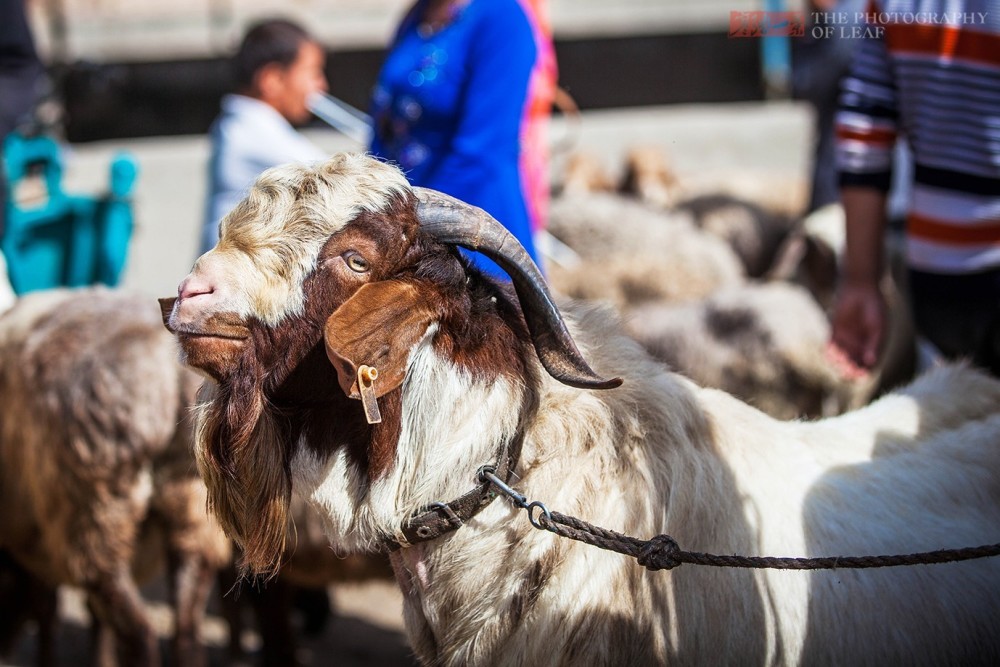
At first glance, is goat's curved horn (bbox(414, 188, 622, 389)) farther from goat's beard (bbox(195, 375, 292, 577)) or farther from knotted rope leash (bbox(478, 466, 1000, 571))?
goat's beard (bbox(195, 375, 292, 577))

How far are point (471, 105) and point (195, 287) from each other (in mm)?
1702

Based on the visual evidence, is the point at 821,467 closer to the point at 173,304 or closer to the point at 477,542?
the point at 477,542

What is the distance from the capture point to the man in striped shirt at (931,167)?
2.73 metres

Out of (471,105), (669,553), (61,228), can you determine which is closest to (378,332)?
(669,553)

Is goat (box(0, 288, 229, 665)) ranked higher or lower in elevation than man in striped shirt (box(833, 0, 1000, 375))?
lower

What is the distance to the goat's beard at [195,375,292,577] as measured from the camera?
2068 millimetres

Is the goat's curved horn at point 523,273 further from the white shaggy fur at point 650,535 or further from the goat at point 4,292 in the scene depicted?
the goat at point 4,292

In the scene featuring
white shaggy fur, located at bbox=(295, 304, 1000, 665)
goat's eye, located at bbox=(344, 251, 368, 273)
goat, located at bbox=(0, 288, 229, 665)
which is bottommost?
goat, located at bbox=(0, 288, 229, 665)

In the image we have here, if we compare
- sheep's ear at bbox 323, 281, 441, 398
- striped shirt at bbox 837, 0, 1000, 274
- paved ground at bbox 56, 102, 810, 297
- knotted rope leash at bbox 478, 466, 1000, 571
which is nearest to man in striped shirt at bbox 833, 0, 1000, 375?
striped shirt at bbox 837, 0, 1000, 274

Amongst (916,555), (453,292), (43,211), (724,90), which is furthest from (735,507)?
(724,90)

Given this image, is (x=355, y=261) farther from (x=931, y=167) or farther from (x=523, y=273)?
(x=931, y=167)

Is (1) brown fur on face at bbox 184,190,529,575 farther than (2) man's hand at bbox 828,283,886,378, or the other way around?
(2) man's hand at bbox 828,283,886,378

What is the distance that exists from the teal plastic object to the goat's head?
2.82m

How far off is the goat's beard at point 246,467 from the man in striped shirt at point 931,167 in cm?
183
